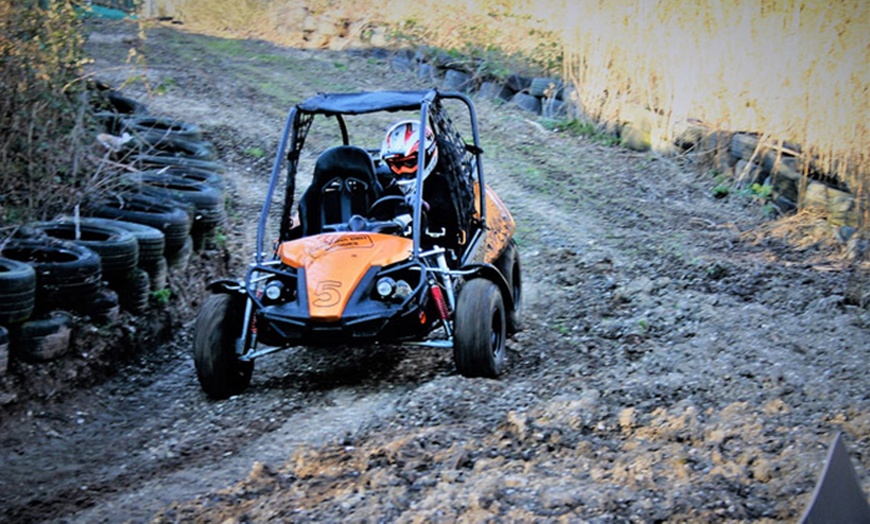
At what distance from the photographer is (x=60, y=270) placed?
6137 millimetres

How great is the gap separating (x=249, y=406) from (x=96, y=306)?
1338mm

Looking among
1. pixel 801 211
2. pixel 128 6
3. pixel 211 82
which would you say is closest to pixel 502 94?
pixel 211 82

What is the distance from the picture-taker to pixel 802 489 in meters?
4.05

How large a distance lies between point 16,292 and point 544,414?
9.53 ft

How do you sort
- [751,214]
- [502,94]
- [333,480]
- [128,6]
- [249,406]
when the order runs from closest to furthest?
[333,480], [249,406], [751,214], [502,94], [128,6]

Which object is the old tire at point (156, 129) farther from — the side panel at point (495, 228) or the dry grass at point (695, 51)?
the dry grass at point (695, 51)

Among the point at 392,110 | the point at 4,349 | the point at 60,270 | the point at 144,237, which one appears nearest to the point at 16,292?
the point at 4,349

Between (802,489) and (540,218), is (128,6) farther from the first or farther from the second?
(802,489)

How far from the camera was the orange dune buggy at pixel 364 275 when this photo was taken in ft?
19.2

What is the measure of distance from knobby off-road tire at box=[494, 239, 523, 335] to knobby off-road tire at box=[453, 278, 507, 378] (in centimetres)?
116

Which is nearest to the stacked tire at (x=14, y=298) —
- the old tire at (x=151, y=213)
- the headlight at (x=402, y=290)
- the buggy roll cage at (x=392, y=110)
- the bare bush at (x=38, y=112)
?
the buggy roll cage at (x=392, y=110)

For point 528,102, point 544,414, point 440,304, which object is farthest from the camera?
point 528,102

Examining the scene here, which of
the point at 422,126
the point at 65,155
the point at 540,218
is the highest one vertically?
the point at 422,126

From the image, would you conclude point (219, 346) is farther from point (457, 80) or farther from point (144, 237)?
point (457, 80)
